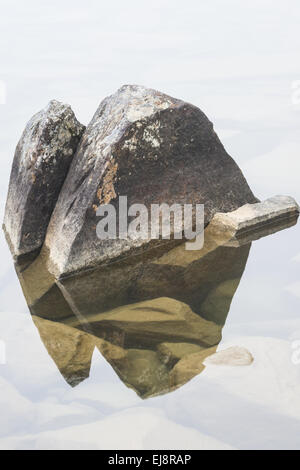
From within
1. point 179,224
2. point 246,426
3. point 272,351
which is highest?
point 179,224

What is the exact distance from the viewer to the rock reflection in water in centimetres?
369

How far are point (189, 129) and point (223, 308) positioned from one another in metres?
1.92

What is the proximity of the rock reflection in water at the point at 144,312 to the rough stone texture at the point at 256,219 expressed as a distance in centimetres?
16

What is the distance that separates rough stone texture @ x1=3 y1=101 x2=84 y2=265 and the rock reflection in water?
0.25 meters

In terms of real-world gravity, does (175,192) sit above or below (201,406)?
above

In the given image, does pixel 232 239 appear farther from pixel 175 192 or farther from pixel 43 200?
pixel 43 200

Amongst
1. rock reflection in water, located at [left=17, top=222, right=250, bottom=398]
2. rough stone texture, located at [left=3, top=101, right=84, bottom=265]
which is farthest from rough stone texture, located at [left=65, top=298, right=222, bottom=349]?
rough stone texture, located at [left=3, top=101, right=84, bottom=265]

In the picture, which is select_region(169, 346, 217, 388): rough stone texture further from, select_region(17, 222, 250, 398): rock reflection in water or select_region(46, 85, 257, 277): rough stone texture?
select_region(46, 85, 257, 277): rough stone texture

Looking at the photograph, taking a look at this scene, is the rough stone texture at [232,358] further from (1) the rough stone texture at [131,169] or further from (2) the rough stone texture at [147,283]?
(1) the rough stone texture at [131,169]

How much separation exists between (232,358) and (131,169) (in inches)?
86.9

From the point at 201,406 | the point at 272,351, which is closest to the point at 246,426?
the point at 201,406

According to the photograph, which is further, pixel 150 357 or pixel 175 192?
pixel 175 192

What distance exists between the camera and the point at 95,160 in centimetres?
524

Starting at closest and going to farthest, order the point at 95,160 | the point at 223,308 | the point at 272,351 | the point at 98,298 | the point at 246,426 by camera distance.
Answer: the point at 246,426
the point at 272,351
the point at 223,308
the point at 98,298
the point at 95,160
